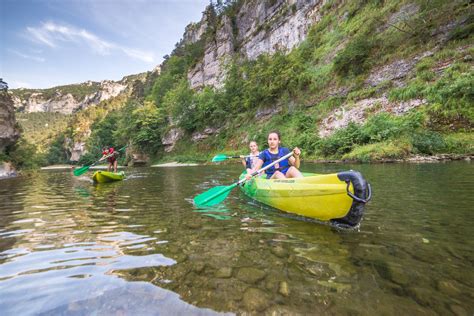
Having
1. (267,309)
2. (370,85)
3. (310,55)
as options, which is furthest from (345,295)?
(310,55)

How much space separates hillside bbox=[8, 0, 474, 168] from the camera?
48.6 feet

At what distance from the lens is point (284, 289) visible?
2232 millimetres

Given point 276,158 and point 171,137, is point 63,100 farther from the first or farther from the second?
point 276,158

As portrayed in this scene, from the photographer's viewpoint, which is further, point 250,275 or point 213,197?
point 213,197

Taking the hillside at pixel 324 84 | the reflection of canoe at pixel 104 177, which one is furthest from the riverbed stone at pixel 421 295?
the hillside at pixel 324 84

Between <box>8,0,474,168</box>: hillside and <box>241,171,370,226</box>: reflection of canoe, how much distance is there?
11.4 meters

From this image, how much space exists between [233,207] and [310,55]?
1130 inches

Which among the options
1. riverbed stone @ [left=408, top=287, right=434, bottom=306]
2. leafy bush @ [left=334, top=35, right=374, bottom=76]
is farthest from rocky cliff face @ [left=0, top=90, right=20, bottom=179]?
leafy bush @ [left=334, top=35, right=374, bottom=76]

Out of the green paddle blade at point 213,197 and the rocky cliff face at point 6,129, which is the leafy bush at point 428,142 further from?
the rocky cliff face at point 6,129

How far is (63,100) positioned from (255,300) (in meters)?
186

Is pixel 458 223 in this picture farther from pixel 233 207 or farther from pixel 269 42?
pixel 269 42

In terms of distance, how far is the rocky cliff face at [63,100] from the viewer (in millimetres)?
145000

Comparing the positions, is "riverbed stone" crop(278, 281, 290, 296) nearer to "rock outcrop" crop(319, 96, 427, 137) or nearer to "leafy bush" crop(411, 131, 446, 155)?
"leafy bush" crop(411, 131, 446, 155)

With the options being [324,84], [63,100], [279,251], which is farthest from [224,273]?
[63,100]
